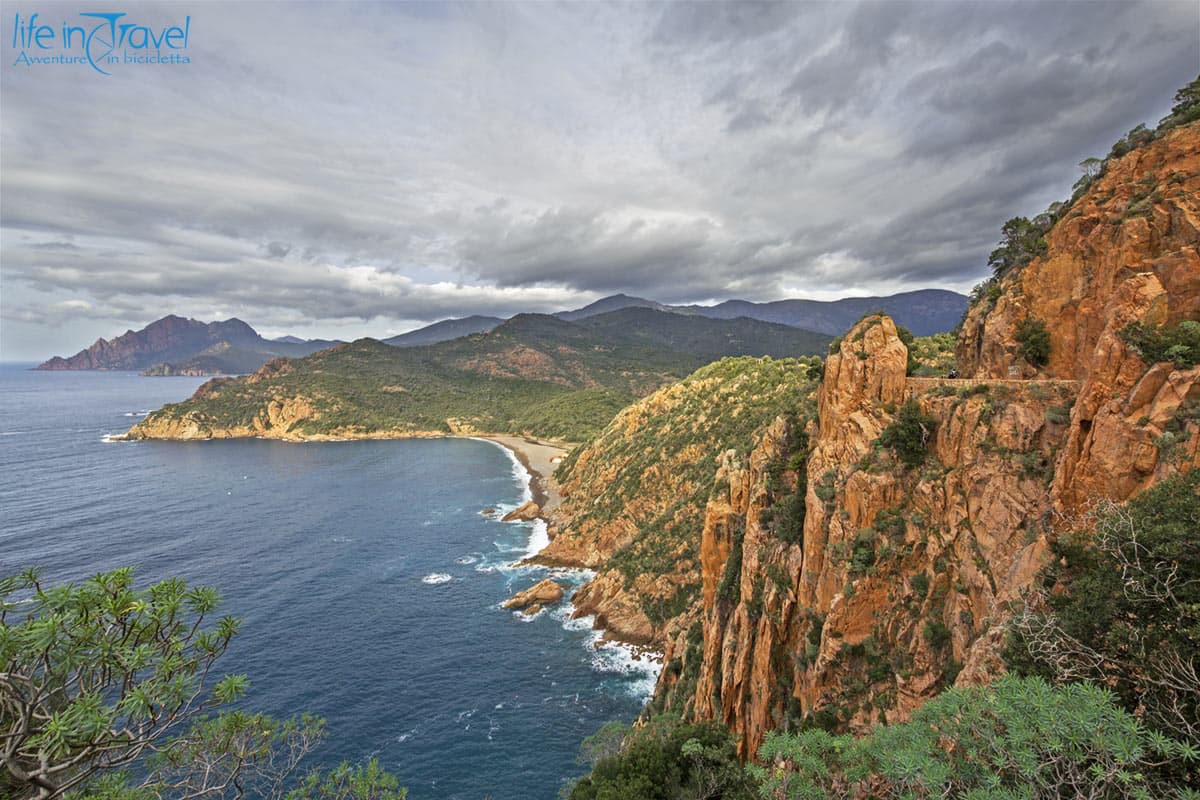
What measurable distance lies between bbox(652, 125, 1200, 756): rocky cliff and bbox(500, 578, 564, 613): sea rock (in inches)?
1525

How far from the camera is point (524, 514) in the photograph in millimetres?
107562

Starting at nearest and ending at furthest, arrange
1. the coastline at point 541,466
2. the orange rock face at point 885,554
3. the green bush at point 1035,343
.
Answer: the orange rock face at point 885,554, the green bush at point 1035,343, the coastline at point 541,466

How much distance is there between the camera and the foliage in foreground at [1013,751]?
34.6 feet

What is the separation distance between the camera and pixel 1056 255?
26.1 m

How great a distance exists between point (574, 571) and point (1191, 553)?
76274mm

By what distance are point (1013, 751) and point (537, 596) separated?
2544 inches

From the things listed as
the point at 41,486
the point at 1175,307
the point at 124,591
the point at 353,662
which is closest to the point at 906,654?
the point at 1175,307

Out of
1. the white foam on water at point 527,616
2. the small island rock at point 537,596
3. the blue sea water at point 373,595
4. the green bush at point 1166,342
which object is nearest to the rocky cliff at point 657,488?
the small island rock at point 537,596

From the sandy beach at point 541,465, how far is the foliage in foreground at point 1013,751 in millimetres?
98784

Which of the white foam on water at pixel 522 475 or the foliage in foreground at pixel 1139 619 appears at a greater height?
the foliage in foreground at pixel 1139 619

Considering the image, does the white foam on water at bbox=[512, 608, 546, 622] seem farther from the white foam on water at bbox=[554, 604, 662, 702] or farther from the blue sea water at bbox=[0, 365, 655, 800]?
the white foam on water at bbox=[554, 604, 662, 702]

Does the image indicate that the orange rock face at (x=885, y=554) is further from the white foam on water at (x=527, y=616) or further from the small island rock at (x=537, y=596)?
the small island rock at (x=537, y=596)

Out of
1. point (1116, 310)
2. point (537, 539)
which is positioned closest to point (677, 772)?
point (1116, 310)

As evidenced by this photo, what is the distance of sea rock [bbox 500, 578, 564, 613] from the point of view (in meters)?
69.8
